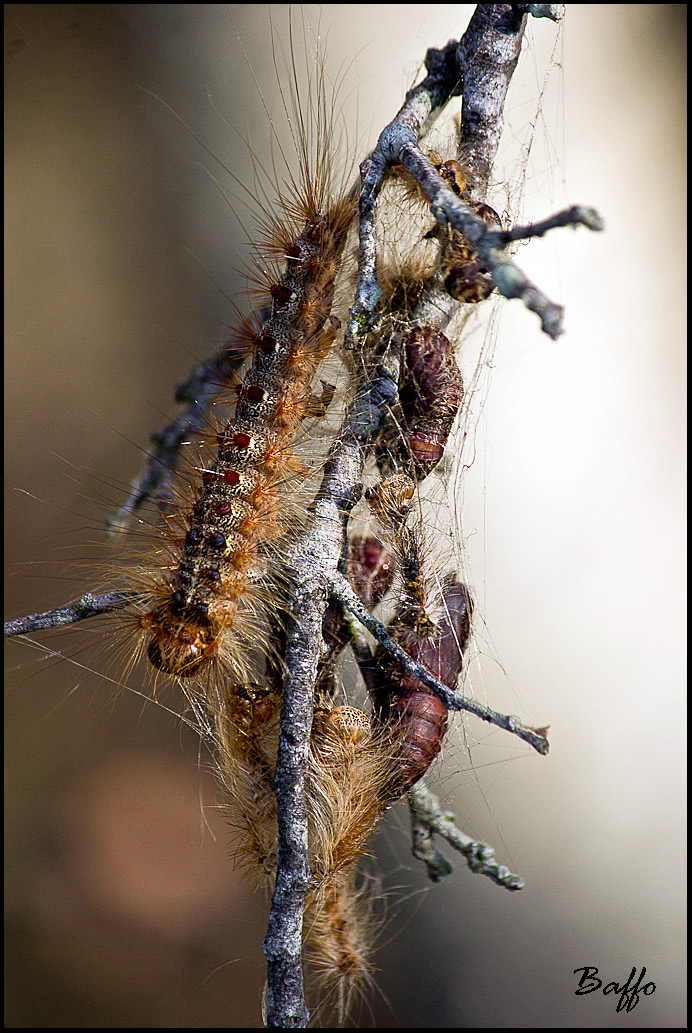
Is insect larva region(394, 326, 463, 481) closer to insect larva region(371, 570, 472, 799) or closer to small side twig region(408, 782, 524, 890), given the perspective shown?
insect larva region(371, 570, 472, 799)

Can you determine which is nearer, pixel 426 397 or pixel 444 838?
pixel 426 397

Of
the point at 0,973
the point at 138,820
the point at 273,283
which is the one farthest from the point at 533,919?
the point at 273,283

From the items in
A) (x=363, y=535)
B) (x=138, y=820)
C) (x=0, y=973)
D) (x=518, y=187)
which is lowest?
(x=0, y=973)

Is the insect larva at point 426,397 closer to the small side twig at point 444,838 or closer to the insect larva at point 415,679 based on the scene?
the insect larva at point 415,679

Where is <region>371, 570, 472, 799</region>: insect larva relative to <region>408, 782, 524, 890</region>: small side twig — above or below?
above

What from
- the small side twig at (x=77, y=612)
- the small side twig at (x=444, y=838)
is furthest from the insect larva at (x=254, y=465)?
the small side twig at (x=444, y=838)

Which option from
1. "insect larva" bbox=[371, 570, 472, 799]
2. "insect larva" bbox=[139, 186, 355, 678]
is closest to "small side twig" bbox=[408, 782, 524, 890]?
"insect larva" bbox=[371, 570, 472, 799]

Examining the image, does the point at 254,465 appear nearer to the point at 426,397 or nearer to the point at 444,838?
the point at 426,397

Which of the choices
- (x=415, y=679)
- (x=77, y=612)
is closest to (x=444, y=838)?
(x=415, y=679)

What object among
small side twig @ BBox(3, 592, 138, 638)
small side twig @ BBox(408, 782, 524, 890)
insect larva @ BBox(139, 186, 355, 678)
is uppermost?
insect larva @ BBox(139, 186, 355, 678)

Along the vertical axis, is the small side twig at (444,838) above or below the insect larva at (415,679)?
below

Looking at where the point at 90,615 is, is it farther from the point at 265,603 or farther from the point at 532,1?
the point at 532,1
